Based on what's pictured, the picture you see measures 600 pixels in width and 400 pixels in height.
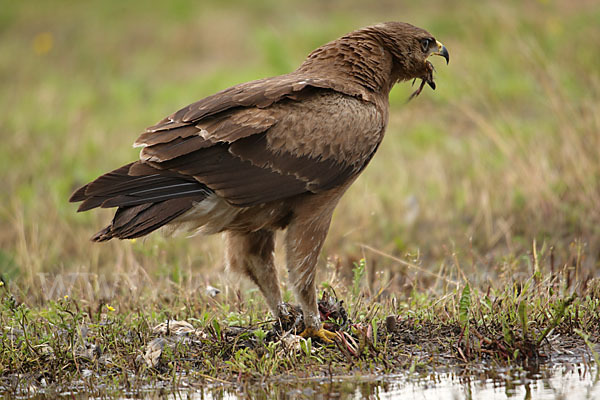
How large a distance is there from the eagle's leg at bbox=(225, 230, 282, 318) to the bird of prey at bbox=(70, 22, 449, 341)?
12 centimetres

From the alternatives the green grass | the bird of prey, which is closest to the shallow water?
the green grass

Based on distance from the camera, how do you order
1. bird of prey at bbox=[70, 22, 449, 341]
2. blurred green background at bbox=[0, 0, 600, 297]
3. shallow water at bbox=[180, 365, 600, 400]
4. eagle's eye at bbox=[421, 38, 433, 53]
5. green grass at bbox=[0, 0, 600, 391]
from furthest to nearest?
blurred green background at bbox=[0, 0, 600, 297] < eagle's eye at bbox=[421, 38, 433, 53] < green grass at bbox=[0, 0, 600, 391] < bird of prey at bbox=[70, 22, 449, 341] < shallow water at bbox=[180, 365, 600, 400]

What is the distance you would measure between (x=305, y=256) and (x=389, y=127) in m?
5.51

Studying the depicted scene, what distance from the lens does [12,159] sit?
9469 mm

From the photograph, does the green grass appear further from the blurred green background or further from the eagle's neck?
the eagle's neck

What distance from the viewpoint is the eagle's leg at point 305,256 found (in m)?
4.68

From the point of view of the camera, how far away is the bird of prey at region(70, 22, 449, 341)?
4.37 meters

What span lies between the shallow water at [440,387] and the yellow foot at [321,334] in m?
0.51

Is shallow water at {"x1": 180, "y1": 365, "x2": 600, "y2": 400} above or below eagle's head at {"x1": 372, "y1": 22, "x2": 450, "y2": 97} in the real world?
below

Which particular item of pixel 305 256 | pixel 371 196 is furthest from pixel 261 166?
pixel 371 196

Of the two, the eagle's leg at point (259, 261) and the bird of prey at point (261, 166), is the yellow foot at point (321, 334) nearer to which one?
the bird of prey at point (261, 166)

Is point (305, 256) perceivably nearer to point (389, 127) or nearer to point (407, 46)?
point (407, 46)

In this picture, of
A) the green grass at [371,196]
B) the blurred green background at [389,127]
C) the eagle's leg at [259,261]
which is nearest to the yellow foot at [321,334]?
the green grass at [371,196]

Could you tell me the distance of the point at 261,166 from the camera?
4.50 meters
